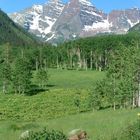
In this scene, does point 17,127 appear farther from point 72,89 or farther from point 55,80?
point 55,80

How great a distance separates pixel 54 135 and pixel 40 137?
81cm

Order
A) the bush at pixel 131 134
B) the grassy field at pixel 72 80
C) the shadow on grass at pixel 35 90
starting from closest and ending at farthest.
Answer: the bush at pixel 131 134 < the shadow on grass at pixel 35 90 < the grassy field at pixel 72 80

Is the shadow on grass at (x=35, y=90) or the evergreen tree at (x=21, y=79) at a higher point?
the evergreen tree at (x=21, y=79)

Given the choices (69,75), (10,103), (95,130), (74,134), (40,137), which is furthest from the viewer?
(69,75)

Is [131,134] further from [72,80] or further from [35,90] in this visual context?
[72,80]

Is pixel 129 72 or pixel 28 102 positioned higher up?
pixel 129 72

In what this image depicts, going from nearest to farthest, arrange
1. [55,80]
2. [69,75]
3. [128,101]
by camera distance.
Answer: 1. [128,101]
2. [55,80]
3. [69,75]

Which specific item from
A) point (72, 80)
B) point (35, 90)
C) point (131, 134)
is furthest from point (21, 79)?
point (131, 134)

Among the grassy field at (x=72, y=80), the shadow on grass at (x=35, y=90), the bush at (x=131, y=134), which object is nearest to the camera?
the bush at (x=131, y=134)

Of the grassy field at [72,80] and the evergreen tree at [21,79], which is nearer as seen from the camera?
the evergreen tree at [21,79]

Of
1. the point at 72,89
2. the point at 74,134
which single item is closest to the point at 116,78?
the point at 72,89

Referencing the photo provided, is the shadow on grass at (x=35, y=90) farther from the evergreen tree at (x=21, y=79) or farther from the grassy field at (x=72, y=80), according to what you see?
the grassy field at (x=72, y=80)

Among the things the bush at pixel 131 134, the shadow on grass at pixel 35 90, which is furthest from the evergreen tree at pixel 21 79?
the bush at pixel 131 134

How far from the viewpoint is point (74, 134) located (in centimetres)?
3356
